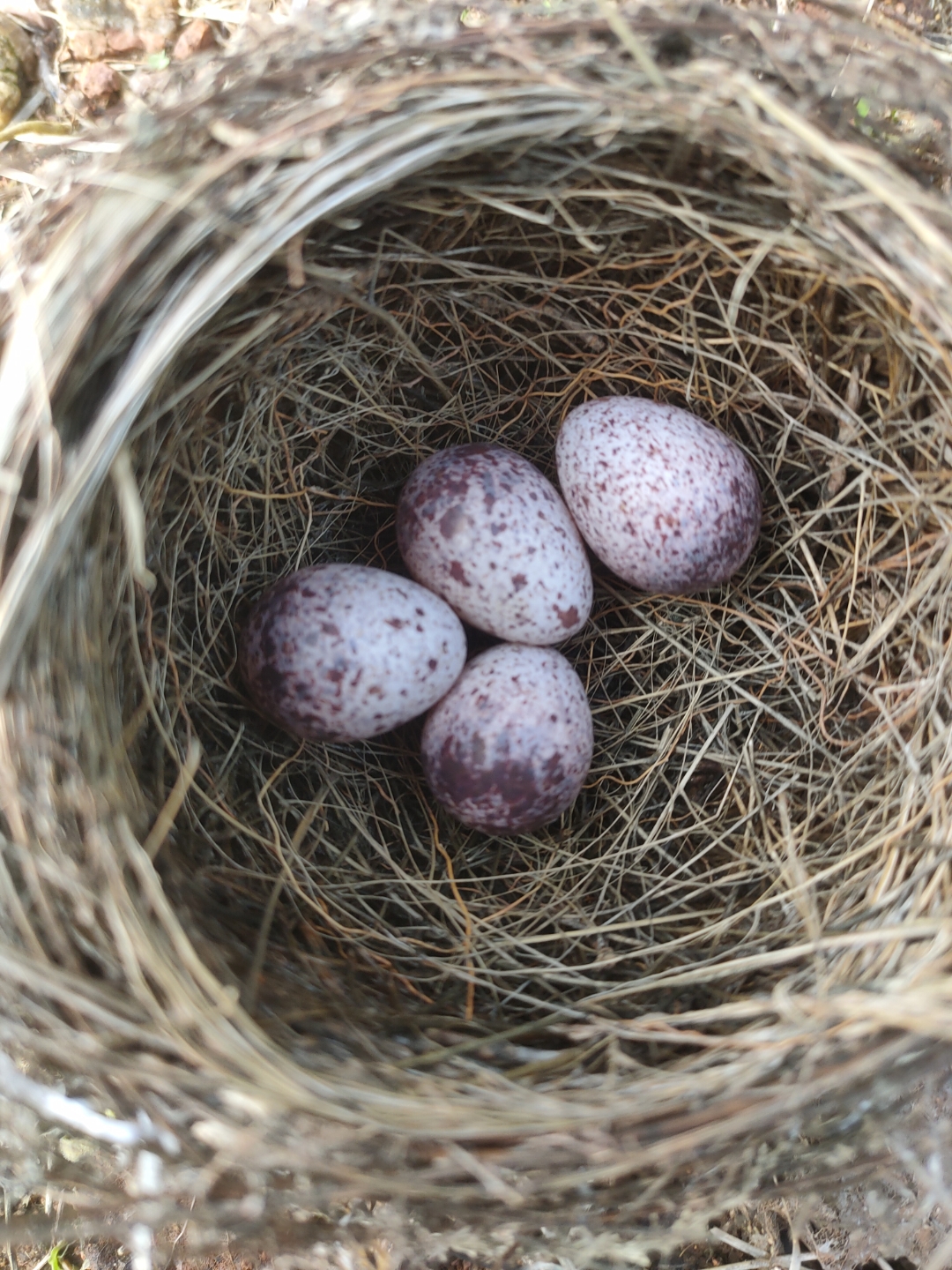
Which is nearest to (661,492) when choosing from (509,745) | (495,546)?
(495,546)

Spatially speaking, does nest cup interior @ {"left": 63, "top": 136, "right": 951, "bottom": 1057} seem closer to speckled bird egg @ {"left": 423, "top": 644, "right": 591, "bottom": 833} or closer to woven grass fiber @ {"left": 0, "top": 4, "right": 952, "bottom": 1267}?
woven grass fiber @ {"left": 0, "top": 4, "right": 952, "bottom": 1267}

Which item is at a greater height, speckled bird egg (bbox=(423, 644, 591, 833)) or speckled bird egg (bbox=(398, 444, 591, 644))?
speckled bird egg (bbox=(398, 444, 591, 644))

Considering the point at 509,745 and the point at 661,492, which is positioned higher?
the point at 661,492

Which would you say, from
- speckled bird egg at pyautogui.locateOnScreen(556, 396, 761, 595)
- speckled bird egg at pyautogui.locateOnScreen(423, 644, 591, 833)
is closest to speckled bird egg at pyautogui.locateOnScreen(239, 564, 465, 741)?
speckled bird egg at pyautogui.locateOnScreen(423, 644, 591, 833)

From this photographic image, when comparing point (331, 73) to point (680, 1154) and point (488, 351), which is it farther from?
point (680, 1154)

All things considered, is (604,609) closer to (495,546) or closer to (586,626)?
(586,626)

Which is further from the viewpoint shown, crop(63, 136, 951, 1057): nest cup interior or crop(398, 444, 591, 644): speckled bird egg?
crop(398, 444, 591, 644): speckled bird egg

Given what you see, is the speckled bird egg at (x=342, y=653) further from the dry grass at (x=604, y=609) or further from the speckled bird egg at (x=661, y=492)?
the speckled bird egg at (x=661, y=492)
